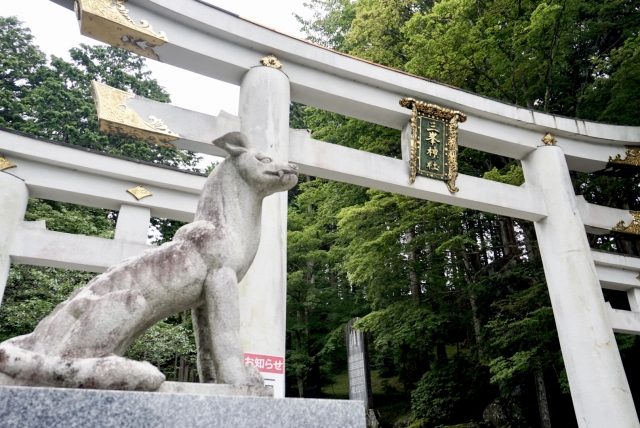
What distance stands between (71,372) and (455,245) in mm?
8645

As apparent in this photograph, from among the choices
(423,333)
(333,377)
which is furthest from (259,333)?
(333,377)

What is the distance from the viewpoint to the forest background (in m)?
9.07

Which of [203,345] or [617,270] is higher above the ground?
[617,270]

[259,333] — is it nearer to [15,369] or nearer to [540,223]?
[15,369]

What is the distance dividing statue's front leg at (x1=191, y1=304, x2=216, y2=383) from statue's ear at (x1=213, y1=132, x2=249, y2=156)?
0.82 m

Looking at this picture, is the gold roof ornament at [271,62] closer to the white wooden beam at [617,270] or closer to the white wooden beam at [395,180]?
the white wooden beam at [395,180]

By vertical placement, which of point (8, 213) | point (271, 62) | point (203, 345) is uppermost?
point (271, 62)

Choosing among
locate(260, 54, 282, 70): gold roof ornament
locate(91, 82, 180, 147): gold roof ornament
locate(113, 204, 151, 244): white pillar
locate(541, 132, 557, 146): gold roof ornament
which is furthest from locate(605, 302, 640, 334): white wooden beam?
locate(113, 204, 151, 244): white pillar

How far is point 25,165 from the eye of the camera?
23.1 feet

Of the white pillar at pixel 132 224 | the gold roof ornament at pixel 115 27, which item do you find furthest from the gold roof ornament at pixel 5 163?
the gold roof ornament at pixel 115 27

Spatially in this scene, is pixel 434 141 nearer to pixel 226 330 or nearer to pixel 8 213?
pixel 226 330

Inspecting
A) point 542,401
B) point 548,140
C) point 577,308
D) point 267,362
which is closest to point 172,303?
point 267,362

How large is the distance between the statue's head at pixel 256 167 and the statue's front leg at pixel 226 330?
0.51 meters

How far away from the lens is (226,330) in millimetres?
2141
